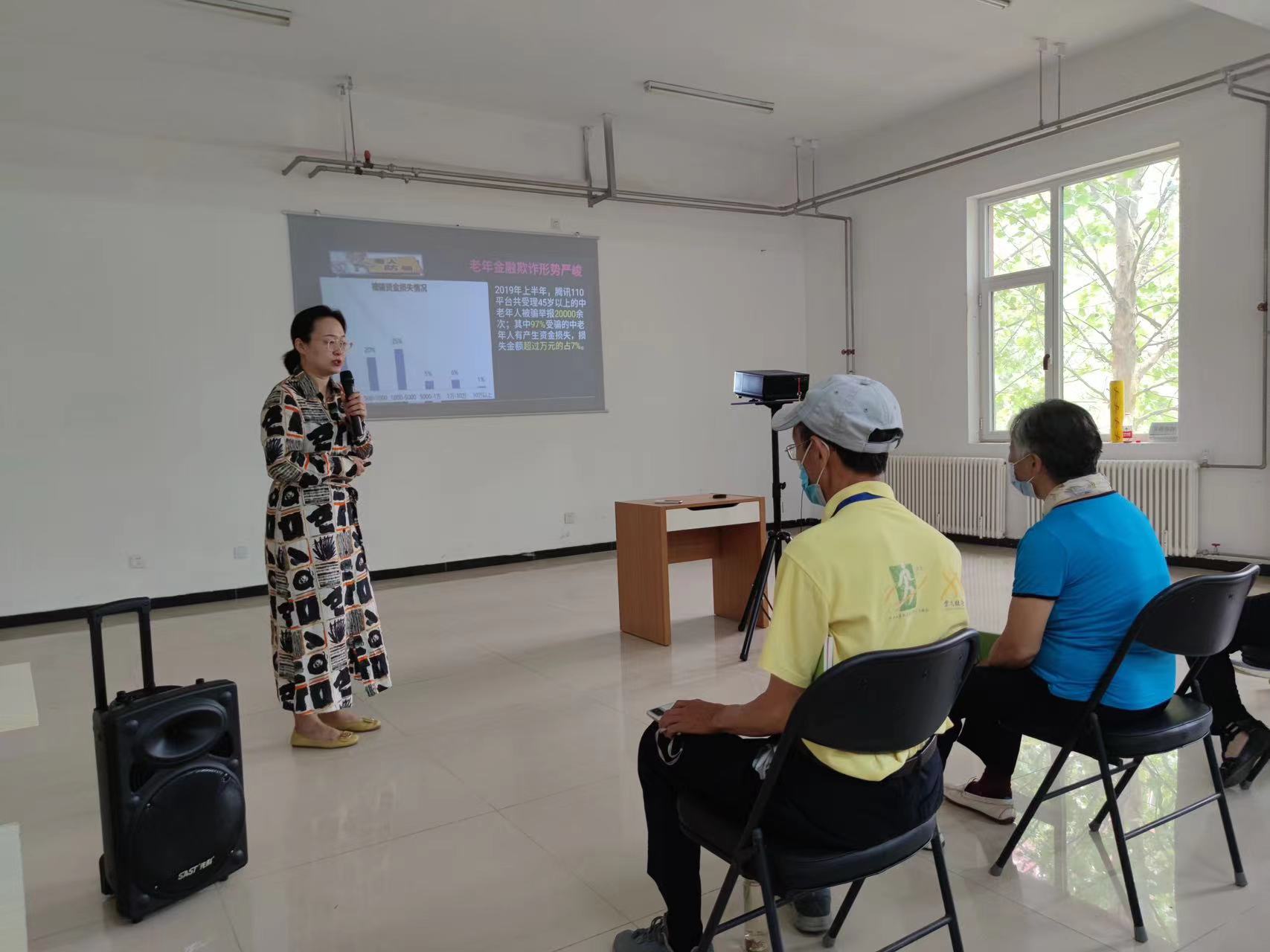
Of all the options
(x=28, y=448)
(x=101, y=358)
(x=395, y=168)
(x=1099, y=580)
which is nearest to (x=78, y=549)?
(x=28, y=448)

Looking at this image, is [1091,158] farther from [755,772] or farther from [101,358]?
[101,358]

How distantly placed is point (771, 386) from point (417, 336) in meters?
3.29

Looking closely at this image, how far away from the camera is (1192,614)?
1.84 m

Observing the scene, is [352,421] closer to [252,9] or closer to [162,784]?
[162,784]

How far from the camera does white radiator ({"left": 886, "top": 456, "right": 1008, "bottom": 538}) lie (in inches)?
272

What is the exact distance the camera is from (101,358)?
5484 mm

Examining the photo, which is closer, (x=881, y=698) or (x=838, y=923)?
(x=881, y=698)

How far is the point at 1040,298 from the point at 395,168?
5.02m

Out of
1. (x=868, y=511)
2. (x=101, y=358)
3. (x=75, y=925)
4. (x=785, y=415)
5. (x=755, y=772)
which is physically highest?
(x=101, y=358)

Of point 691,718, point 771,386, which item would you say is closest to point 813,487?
point 691,718

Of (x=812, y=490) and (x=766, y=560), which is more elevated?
(x=812, y=490)

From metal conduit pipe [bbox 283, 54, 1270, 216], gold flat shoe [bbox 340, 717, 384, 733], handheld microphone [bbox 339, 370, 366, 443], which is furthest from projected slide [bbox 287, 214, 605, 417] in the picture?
gold flat shoe [bbox 340, 717, 384, 733]

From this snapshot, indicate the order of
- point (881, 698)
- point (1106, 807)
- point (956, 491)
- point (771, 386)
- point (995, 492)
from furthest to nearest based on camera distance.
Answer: point (956, 491), point (995, 492), point (771, 386), point (1106, 807), point (881, 698)

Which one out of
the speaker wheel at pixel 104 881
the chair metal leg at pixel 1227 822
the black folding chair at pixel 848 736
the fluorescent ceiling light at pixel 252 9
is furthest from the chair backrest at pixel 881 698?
the fluorescent ceiling light at pixel 252 9
